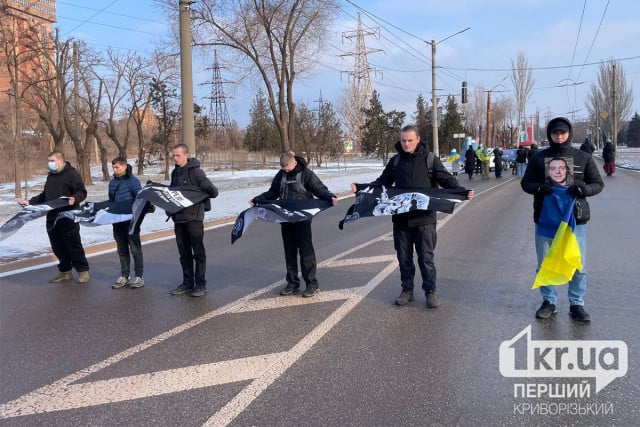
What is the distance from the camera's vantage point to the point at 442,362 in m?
4.53

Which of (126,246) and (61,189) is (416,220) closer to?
(126,246)

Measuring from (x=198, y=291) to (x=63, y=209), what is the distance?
8.37ft

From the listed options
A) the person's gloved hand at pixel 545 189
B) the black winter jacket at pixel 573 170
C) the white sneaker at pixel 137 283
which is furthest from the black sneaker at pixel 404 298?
the white sneaker at pixel 137 283

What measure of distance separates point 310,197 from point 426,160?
1540 mm

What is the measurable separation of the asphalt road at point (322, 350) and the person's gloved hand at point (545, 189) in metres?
1.29

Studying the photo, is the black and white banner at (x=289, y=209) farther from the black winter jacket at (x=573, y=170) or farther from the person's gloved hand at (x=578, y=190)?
the person's gloved hand at (x=578, y=190)

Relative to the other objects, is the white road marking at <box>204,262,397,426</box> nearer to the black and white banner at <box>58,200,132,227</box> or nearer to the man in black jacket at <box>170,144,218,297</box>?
the man in black jacket at <box>170,144,218,297</box>

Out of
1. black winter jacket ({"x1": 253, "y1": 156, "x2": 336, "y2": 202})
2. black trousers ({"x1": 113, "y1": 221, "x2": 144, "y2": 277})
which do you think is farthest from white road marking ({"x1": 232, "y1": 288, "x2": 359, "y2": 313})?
black trousers ({"x1": 113, "y1": 221, "x2": 144, "y2": 277})

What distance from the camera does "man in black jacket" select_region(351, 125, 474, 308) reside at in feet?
19.8

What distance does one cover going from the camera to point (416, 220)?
6.04 m

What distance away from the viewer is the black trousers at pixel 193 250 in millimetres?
6902

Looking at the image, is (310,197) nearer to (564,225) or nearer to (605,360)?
(564,225)

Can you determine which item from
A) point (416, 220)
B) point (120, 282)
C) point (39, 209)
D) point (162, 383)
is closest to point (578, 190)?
point (416, 220)

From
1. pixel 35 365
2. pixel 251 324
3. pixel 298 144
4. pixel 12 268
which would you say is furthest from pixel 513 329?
pixel 298 144
